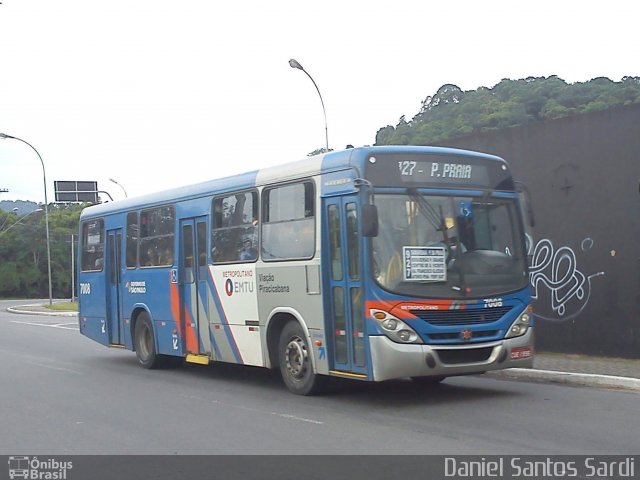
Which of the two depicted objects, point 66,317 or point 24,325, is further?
point 66,317

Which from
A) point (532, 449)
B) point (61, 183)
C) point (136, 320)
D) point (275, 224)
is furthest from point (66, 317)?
point (532, 449)

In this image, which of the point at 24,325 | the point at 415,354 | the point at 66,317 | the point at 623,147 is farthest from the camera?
the point at 66,317

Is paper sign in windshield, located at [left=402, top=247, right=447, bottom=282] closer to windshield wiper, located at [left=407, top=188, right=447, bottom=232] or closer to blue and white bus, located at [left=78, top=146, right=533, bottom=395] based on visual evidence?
blue and white bus, located at [left=78, top=146, right=533, bottom=395]

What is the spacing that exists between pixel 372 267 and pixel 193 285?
452cm

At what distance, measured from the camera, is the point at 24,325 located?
101ft

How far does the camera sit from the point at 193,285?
13164 mm

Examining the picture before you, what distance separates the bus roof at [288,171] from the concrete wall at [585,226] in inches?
149

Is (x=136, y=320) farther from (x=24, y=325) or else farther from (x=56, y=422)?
(x=24, y=325)

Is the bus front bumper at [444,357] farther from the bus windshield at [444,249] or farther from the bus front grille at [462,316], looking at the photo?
the bus windshield at [444,249]

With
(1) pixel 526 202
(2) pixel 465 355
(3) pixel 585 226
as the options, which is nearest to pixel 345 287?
(2) pixel 465 355

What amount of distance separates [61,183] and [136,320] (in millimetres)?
37018

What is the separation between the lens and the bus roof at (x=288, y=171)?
9898 millimetres
